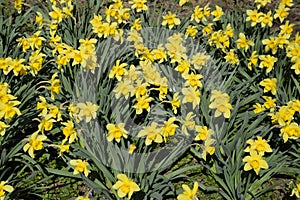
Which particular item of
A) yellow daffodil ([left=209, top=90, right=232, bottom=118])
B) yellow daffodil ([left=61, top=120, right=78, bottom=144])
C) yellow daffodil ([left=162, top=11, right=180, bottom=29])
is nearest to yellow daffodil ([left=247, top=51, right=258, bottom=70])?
yellow daffodil ([left=162, top=11, right=180, bottom=29])

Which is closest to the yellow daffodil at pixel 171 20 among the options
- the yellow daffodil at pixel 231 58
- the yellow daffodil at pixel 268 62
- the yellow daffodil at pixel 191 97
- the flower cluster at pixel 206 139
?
the yellow daffodil at pixel 231 58

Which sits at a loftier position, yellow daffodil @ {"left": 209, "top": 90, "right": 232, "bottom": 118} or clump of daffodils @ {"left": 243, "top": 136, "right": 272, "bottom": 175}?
yellow daffodil @ {"left": 209, "top": 90, "right": 232, "bottom": 118}

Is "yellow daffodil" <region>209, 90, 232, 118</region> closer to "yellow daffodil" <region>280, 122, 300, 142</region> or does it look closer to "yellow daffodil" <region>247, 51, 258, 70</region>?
"yellow daffodil" <region>280, 122, 300, 142</region>

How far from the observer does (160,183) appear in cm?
309

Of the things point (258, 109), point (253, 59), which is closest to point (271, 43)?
point (253, 59)

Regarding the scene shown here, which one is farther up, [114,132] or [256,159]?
[114,132]

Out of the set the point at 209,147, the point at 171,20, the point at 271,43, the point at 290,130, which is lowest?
the point at 209,147

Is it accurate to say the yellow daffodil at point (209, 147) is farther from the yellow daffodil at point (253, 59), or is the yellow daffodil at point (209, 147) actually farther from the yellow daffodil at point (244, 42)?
the yellow daffodil at point (244, 42)

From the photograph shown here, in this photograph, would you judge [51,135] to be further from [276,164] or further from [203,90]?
[276,164]

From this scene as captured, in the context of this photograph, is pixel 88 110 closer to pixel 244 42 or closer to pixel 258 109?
pixel 258 109

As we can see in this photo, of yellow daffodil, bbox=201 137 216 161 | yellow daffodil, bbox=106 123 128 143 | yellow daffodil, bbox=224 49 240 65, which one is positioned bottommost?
yellow daffodil, bbox=201 137 216 161

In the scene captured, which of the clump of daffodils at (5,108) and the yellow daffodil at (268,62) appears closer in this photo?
the clump of daffodils at (5,108)

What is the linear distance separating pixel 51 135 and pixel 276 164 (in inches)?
73.5

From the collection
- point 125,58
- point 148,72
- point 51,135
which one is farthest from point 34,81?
point 148,72
